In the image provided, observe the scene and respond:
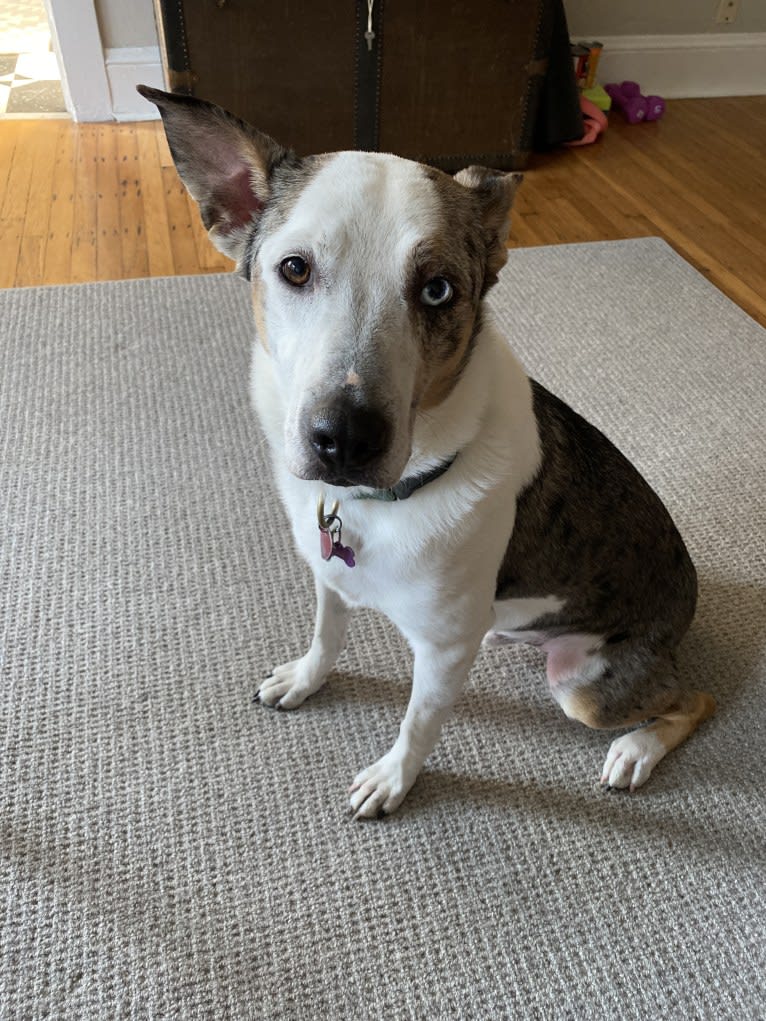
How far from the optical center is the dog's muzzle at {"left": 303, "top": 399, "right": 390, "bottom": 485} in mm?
1007

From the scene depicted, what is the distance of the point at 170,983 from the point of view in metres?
1.29

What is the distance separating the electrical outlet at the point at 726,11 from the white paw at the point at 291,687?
4.67 m

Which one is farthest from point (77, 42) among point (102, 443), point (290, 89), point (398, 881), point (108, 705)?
point (398, 881)

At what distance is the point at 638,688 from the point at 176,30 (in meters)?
3.11

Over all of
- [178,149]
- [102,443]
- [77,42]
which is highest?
[178,149]

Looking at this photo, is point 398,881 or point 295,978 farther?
point 398,881

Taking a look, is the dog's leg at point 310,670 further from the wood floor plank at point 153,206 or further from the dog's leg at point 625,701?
the wood floor plank at point 153,206

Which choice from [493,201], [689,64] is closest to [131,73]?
[689,64]

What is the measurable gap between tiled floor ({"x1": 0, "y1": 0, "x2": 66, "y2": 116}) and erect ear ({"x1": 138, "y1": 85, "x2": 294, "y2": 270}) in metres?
3.59

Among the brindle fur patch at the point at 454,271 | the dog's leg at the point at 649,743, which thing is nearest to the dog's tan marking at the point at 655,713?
the dog's leg at the point at 649,743

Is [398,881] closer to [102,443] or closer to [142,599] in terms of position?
[142,599]

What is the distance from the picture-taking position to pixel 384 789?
59.5 inches

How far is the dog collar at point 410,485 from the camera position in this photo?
3.93 feet

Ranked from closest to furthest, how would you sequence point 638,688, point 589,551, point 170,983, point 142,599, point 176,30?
point 170,983 < point 589,551 < point 638,688 < point 142,599 < point 176,30
